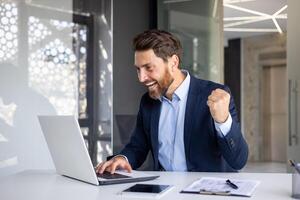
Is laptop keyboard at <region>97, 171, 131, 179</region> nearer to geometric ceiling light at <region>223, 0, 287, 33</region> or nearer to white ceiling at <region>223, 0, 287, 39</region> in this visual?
white ceiling at <region>223, 0, 287, 39</region>

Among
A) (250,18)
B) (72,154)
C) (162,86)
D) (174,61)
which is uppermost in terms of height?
(250,18)

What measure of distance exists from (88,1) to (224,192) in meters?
3.02

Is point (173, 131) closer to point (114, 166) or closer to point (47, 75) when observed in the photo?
point (114, 166)

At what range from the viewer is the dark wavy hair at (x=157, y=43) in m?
1.91

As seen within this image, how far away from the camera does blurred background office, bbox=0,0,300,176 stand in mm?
3543

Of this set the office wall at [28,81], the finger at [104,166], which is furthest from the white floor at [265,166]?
the finger at [104,166]

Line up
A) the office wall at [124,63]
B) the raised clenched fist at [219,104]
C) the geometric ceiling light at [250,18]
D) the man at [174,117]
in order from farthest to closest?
the geometric ceiling light at [250,18], the office wall at [124,63], the man at [174,117], the raised clenched fist at [219,104]

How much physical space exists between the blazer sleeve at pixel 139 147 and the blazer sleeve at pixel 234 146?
0.44 metres

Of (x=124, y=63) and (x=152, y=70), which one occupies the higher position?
(x=124, y=63)

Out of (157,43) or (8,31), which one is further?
(8,31)

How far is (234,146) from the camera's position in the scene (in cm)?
171

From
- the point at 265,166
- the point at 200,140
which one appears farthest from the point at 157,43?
the point at 265,166

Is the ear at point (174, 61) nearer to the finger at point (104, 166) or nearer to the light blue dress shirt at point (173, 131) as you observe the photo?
the light blue dress shirt at point (173, 131)

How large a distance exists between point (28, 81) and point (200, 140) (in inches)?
82.4
